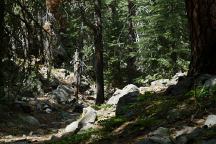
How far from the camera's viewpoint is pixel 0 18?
8.51 metres

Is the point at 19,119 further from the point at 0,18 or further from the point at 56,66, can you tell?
the point at 56,66

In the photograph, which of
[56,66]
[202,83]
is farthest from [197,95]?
[56,66]

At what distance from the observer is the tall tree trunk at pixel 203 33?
323 inches

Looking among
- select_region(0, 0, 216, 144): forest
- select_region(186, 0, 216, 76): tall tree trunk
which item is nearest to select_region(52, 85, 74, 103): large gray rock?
select_region(0, 0, 216, 144): forest

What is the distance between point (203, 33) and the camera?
835 centimetres

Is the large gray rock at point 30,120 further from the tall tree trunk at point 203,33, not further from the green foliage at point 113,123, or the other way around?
the tall tree trunk at point 203,33

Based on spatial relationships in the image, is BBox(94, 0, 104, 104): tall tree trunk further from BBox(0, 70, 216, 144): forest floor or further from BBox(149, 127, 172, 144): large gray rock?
BBox(149, 127, 172, 144): large gray rock

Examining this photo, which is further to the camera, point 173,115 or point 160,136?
point 173,115

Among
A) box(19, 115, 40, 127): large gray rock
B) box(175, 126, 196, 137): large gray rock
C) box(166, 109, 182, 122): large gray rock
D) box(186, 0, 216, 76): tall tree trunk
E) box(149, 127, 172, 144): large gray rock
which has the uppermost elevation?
box(186, 0, 216, 76): tall tree trunk

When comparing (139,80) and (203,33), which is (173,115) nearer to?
(203,33)

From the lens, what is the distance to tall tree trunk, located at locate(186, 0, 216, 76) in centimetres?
821

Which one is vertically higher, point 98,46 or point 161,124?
point 98,46

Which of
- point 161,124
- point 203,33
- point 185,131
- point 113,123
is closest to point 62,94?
point 113,123

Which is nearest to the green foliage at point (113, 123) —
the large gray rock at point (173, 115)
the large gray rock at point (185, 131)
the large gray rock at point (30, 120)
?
the large gray rock at point (173, 115)
